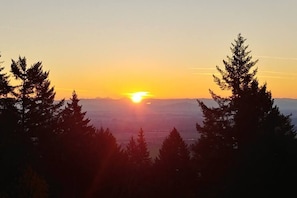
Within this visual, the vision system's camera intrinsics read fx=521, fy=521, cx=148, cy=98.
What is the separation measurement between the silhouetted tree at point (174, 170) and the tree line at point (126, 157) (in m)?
0.17

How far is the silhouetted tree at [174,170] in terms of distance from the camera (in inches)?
1647

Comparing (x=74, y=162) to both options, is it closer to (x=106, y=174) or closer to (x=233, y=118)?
(x=106, y=174)

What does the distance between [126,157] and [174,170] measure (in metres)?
13.0

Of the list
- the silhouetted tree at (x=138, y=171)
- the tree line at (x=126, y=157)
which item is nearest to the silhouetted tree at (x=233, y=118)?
the tree line at (x=126, y=157)

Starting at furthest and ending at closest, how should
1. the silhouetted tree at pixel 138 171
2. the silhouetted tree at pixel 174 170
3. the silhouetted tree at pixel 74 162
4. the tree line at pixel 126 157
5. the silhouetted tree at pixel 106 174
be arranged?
1. the silhouetted tree at pixel 174 170
2. the silhouetted tree at pixel 138 171
3. the silhouetted tree at pixel 74 162
4. the silhouetted tree at pixel 106 174
5. the tree line at pixel 126 157

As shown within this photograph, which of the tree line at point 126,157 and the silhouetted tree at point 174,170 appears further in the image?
the silhouetted tree at point 174,170

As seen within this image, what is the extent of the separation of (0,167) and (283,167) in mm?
13186

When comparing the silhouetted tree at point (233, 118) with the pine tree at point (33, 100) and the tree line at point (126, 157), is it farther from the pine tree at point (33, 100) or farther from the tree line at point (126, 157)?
the pine tree at point (33, 100)

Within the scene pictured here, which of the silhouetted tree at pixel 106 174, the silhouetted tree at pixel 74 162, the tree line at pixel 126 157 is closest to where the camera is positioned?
the tree line at pixel 126 157

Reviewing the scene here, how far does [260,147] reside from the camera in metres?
21.8

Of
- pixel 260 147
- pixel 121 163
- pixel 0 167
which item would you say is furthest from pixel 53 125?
pixel 260 147

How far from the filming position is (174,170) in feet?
157

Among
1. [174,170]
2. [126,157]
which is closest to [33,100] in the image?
[126,157]

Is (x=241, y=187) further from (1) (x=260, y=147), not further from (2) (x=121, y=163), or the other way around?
(2) (x=121, y=163)
